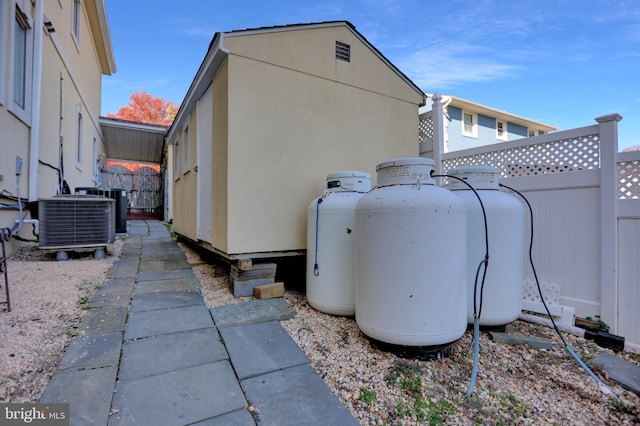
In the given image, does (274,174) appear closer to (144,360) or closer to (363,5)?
(144,360)

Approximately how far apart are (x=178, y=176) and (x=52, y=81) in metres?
2.43

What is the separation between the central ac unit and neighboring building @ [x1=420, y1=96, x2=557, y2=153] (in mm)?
10037

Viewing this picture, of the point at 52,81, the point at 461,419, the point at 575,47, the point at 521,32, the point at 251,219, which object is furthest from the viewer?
the point at 575,47

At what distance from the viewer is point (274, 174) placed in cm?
321

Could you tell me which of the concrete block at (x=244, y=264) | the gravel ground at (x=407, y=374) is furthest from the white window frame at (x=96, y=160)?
the concrete block at (x=244, y=264)

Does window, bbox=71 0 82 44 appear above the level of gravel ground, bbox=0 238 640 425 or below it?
above

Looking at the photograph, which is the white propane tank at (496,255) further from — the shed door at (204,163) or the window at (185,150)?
the window at (185,150)

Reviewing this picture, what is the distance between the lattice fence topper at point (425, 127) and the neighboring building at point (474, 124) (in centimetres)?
664

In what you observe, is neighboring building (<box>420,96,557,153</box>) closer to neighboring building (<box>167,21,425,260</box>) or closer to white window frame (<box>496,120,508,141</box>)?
white window frame (<box>496,120,508,141</box>)

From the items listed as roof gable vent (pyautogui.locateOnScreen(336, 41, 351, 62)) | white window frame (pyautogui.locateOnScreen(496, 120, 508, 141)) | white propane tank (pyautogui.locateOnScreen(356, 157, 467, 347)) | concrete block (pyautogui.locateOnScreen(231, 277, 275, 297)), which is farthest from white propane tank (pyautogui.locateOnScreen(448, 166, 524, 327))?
white window frame (pyautogui.locateOnScreen(496, 120, 508, 141))

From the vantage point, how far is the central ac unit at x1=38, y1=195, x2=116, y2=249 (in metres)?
3.75

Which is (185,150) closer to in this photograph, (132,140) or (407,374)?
(407,374)

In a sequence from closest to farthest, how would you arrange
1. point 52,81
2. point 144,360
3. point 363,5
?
point 144,360 → point 52,81 → point 363,5

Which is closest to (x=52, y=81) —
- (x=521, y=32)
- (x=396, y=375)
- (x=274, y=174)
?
(x=274, y=174)
